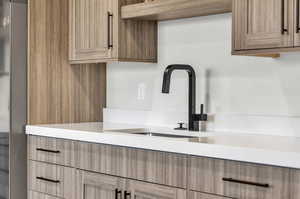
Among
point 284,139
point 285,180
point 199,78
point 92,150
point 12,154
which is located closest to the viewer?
point 285,180

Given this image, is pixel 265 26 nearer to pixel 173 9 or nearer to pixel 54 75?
pixel 173 9

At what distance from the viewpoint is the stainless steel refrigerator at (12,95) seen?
332 cm

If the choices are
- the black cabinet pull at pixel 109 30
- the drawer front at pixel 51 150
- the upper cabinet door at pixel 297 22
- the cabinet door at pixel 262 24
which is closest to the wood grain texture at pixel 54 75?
the drawer front at pixel 51 150

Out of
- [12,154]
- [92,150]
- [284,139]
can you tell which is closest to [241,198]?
[284,139]

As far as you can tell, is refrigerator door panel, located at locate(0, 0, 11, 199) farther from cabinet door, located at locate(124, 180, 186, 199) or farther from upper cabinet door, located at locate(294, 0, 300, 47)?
upper cabinet door, located at locate(294, 0, 300, 47)

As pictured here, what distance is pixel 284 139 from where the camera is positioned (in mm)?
2445

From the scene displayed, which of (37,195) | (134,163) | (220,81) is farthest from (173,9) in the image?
(37,195)

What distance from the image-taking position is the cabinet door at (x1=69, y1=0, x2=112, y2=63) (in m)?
3.24

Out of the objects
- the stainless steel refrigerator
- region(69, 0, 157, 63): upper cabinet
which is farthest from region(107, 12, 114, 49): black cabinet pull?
the stainless steel refrigerator

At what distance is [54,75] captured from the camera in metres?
3.50

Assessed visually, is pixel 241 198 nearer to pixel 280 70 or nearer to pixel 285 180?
pixel 285 180

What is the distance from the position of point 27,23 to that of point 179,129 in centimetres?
123

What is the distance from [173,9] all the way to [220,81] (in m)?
0.50

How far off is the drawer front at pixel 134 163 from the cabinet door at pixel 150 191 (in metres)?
0.02
